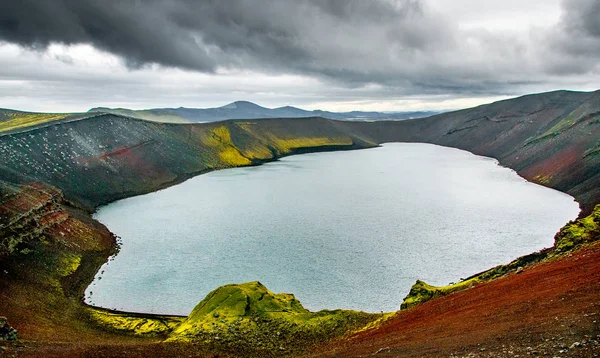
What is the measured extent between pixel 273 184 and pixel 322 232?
165 feet

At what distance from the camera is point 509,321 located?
18.7 meters

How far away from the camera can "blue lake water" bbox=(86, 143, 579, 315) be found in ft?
131

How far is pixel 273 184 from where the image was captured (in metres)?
107

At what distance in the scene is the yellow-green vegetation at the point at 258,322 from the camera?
2627cm

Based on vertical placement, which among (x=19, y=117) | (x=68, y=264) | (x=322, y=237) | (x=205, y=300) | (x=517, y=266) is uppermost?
(x=19, y=117)

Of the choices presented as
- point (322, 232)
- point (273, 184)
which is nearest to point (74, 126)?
point (273, 184)

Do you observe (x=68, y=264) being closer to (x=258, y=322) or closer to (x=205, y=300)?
(x=205, y=300)

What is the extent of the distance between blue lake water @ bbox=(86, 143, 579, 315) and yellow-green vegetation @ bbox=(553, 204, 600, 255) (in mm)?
10274

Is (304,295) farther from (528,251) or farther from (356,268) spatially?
(528,251)

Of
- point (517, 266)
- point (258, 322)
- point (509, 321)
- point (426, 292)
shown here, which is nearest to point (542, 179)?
point (517, 266)

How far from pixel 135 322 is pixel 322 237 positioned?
26.9 meters

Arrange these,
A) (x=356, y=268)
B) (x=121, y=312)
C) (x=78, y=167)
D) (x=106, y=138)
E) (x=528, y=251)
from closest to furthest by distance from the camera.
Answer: (x=121, y=312) → (x=356, y=268) → (x=528, y=251) → (x=78, y=167) → (x=106, y=138)

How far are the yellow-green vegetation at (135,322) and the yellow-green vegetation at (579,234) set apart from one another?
94.5 feet

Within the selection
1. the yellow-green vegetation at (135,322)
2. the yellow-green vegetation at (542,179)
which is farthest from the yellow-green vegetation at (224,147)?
the yellow-green vegetation at (135,322)
